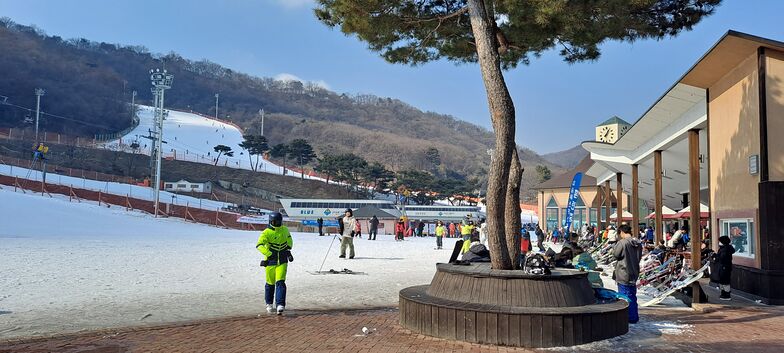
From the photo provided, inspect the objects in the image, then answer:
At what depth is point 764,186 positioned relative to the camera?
33.9 ft

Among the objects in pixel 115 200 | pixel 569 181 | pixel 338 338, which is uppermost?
pixel 569 181

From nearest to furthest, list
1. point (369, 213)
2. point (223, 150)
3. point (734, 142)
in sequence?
point (734, 142) → point (369, 213) → point (223, 150)

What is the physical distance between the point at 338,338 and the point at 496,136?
3449mm

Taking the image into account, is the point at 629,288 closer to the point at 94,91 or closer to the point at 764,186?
the point at 764,186

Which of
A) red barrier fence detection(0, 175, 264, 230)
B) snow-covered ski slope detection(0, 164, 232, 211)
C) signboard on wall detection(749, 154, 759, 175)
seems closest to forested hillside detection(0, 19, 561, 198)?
snow-covered ski slope detection(0, 164, 232, 211)

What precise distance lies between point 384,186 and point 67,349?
77.1 m

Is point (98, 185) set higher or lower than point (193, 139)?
lower

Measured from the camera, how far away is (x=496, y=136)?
8.04 metres

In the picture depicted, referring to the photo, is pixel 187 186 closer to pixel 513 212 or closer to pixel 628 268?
pixel 513 212

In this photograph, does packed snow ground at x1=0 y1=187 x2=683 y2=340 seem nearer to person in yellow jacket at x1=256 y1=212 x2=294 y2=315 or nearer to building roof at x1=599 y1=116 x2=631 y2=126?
person in yellow jacket at x1=256 y1=212 x2=294 y2=315

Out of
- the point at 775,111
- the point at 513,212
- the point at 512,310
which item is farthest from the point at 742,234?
the point at 512,310

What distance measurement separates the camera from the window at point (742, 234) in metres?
11.1

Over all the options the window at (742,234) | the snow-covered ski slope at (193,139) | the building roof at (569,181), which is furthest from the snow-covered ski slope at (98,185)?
the window at (742,234)

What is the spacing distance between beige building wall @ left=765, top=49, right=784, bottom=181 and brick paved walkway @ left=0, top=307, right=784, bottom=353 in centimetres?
350
